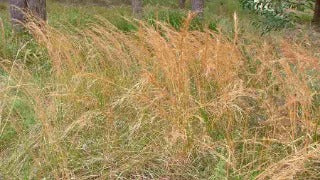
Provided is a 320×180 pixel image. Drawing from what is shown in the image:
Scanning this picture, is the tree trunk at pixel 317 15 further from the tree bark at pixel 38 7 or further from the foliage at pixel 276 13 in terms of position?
the tree bark at pixel 38 7

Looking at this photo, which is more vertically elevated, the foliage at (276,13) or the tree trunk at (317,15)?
the foliage at (276,13)

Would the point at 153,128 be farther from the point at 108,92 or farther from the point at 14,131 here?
the point at 14,131

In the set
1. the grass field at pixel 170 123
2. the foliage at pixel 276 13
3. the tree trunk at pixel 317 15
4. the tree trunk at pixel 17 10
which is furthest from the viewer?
the tree trunk at pixel 317 15

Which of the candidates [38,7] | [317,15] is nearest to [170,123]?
[38,7]

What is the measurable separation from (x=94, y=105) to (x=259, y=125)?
1.22 m

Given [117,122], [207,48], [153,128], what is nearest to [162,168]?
[153,128]

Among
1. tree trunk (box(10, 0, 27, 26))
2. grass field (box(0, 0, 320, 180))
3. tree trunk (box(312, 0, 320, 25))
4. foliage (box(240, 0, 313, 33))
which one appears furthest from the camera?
→ tree trunk (box(312, 0, 320, 25))

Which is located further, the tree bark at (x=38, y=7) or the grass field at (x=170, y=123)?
the tree bark at (x=38, y=7)

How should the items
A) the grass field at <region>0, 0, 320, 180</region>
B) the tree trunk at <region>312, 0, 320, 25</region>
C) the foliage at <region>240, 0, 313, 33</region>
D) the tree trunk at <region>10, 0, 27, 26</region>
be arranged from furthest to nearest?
the tree trunk at <region>312, 0, 320, 25</region>
the foliage at <region>240, 0, 313, 33</region>
the tree trunk at <region>10, 0, 27, 26</region>
the grass field at <region>0, 0, 320, 180</region>

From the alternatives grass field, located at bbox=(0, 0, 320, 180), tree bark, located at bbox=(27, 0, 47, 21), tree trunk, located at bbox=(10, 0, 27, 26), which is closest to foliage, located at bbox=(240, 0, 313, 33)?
tree bark, located at bbox=(27, 0, 47, 21)

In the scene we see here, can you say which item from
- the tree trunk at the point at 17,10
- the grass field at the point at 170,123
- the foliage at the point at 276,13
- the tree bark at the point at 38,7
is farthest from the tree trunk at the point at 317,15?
the grass field at the point at 170,123

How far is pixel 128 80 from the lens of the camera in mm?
3734

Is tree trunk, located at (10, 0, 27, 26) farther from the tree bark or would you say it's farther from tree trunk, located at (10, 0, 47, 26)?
the tree bark

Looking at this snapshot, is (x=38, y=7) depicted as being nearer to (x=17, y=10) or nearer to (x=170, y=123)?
(x=17, y=10)
